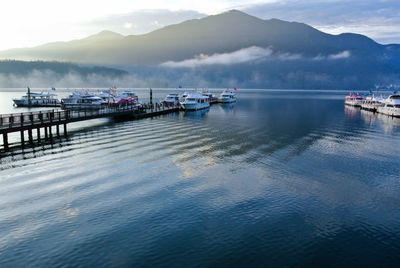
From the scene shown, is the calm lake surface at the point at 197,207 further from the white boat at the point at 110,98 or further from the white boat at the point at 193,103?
the white boat at the point at 193,103

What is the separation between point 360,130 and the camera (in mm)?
63531

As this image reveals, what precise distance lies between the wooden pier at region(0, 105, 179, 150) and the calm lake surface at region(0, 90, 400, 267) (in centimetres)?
392

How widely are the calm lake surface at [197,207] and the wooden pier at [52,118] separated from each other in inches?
154

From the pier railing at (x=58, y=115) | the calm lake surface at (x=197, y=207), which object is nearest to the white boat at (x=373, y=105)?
the calm lake surface at (x=197, y=207)

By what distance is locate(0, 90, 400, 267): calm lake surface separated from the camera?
1675 cm

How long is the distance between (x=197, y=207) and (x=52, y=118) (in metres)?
37.2

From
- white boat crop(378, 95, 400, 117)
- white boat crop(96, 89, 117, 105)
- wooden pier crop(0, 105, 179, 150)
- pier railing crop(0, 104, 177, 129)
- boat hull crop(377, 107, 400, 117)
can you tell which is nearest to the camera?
wooden pier crop(0, 105, 179, 150)

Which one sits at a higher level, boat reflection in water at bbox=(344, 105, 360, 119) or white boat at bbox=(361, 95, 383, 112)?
white boat at bbox=(361, 95, 383, 112)

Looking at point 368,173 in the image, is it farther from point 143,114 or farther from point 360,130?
point 143,114

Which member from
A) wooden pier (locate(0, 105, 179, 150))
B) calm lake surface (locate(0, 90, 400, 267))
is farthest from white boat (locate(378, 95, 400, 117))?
wooden pier (locate(0, 105, 179, 150))

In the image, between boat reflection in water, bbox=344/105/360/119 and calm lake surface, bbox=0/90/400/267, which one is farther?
boat reflection in water, bbox=344/105/360/119

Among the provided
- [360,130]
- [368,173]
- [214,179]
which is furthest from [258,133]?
[214,179]

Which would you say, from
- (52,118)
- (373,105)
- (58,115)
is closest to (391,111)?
(373,105)

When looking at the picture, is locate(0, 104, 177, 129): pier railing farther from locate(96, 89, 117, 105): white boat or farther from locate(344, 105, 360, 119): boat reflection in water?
locate(344, 105, 360, 119): boat reflection in water
